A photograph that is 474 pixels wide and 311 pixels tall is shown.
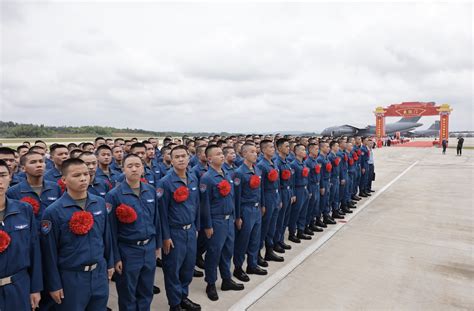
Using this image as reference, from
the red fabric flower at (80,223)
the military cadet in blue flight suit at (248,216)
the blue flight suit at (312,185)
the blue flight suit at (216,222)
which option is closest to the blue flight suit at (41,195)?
the red fabric flower at (80,223)

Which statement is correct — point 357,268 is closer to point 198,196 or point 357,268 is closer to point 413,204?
point 198,196

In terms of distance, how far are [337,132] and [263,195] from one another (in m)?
47.1

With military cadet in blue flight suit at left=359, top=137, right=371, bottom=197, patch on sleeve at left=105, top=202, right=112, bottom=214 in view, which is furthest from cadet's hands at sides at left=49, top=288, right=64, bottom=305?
military cadet in blue flight suit at left=359, top=137, right=371, bottom=197

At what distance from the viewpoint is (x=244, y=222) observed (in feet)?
15.5

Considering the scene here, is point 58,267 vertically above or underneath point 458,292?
above

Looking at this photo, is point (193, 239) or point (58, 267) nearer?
point (58, 267)

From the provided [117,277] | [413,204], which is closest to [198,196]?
[117,277]

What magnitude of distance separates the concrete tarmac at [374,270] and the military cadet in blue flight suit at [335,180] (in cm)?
37

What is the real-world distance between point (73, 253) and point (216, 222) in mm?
1876

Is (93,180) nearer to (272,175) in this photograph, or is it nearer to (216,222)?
(216,222)

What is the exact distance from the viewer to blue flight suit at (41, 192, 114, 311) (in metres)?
2.68

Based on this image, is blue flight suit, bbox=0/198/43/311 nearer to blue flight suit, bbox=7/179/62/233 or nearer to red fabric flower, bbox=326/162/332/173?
blue flight suit, bbox=7/179/62/233

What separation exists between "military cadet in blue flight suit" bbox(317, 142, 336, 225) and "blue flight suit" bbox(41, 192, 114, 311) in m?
5.27

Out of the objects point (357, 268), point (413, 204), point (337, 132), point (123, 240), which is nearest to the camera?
point (123, 240)
